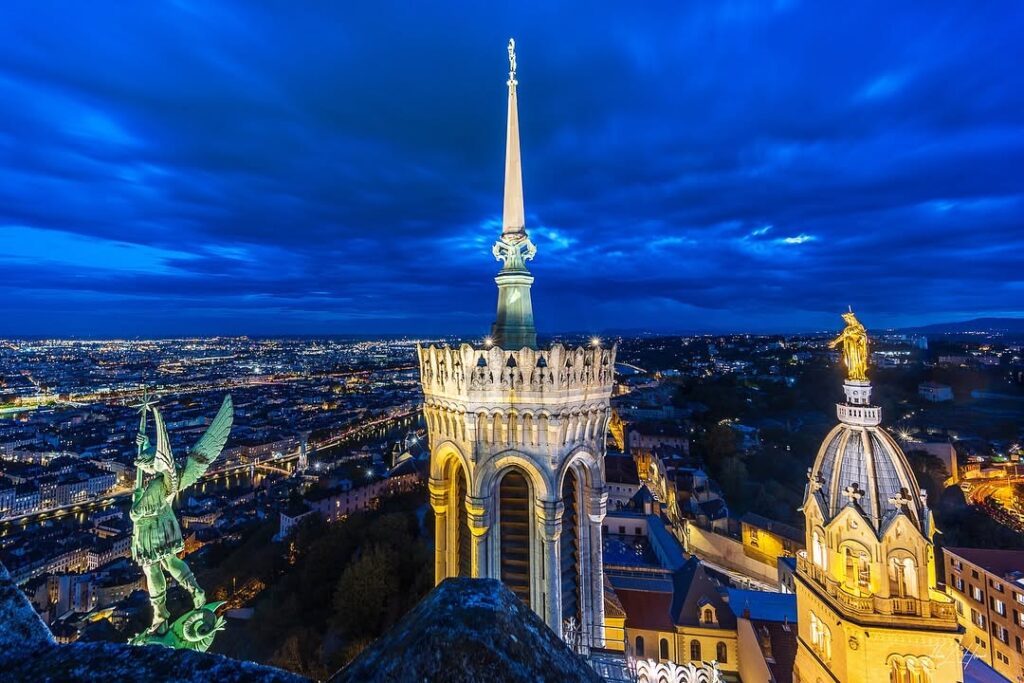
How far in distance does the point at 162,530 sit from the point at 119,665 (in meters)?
7.36

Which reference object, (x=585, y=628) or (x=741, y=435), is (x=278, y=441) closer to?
(x=741, y=435)

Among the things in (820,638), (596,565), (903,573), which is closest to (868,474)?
(903,573)

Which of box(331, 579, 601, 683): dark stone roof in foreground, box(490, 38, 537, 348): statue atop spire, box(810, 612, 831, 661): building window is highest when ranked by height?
box(490, 38, 537, 348): statue atop spire

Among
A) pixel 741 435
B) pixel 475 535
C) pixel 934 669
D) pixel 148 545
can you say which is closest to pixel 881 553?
pixel 934 669

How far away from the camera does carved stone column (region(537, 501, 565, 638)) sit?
373 inches

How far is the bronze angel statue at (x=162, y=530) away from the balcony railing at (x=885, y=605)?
1561cm

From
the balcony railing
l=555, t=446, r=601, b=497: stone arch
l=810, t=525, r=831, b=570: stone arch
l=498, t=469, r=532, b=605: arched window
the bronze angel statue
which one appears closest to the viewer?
the bronze angel statue

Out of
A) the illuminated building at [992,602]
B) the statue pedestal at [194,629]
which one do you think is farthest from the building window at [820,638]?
the statue pedestal at [194,629]

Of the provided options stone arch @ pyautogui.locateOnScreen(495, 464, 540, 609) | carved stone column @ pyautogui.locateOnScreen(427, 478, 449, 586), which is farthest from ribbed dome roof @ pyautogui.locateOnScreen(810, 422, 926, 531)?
carved stone column @ pyautogui.locateOnScreen(427, 478, 449, 586)

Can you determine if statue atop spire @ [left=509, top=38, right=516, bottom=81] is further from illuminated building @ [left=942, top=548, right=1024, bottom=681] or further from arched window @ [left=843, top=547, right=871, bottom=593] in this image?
illuminated building @ [left=942, top=548, right=1024, bottom=681]

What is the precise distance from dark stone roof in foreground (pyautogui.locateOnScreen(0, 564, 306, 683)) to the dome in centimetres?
1658

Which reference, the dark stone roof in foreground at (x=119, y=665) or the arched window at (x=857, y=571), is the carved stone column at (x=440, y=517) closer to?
the dark stone roof in foreground at (x=119, y=665)

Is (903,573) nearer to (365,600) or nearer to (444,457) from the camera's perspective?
(444,457)

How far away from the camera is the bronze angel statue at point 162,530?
706cm
